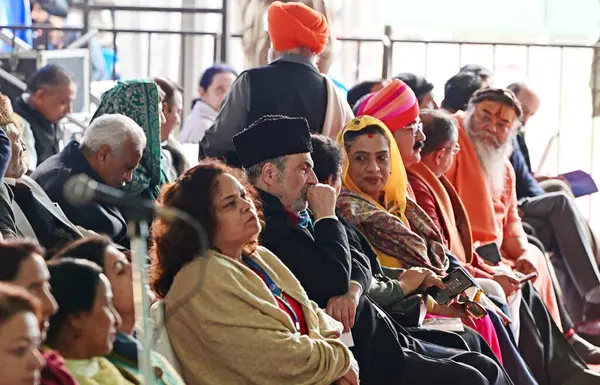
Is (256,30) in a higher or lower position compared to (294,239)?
higher

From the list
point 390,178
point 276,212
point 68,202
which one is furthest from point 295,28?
point 276,212

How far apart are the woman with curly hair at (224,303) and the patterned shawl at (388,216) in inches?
53.2

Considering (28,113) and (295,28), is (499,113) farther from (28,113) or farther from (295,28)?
(28,113)

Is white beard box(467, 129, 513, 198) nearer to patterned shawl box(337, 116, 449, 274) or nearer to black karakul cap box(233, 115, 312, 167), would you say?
patterned shawl box(337, 116, 449, 274)

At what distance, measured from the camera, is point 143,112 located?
580cm

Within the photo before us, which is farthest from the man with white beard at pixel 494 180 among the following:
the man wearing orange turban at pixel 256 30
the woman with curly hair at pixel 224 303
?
the woman with curly hair at pixel 224 303

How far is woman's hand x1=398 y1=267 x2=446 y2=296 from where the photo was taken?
527 centimetres

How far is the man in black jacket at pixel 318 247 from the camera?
4.54m

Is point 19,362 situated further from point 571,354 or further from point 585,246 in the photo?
point 585,246

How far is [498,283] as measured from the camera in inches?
254

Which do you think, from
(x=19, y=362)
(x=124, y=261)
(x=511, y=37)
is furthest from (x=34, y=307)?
(x=511, y=37)

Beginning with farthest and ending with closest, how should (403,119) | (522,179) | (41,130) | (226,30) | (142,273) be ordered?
(226,30) → (522,179) → (41,130) → (403,119) → (142,273)

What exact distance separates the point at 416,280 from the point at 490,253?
177 cm

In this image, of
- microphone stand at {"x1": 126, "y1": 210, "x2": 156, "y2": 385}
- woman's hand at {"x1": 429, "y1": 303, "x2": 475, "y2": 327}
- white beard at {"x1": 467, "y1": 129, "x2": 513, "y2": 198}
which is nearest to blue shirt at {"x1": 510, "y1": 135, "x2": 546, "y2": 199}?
white beard at {"x1": 467, "y1": 129, "x2": 513, "y2": 198}
